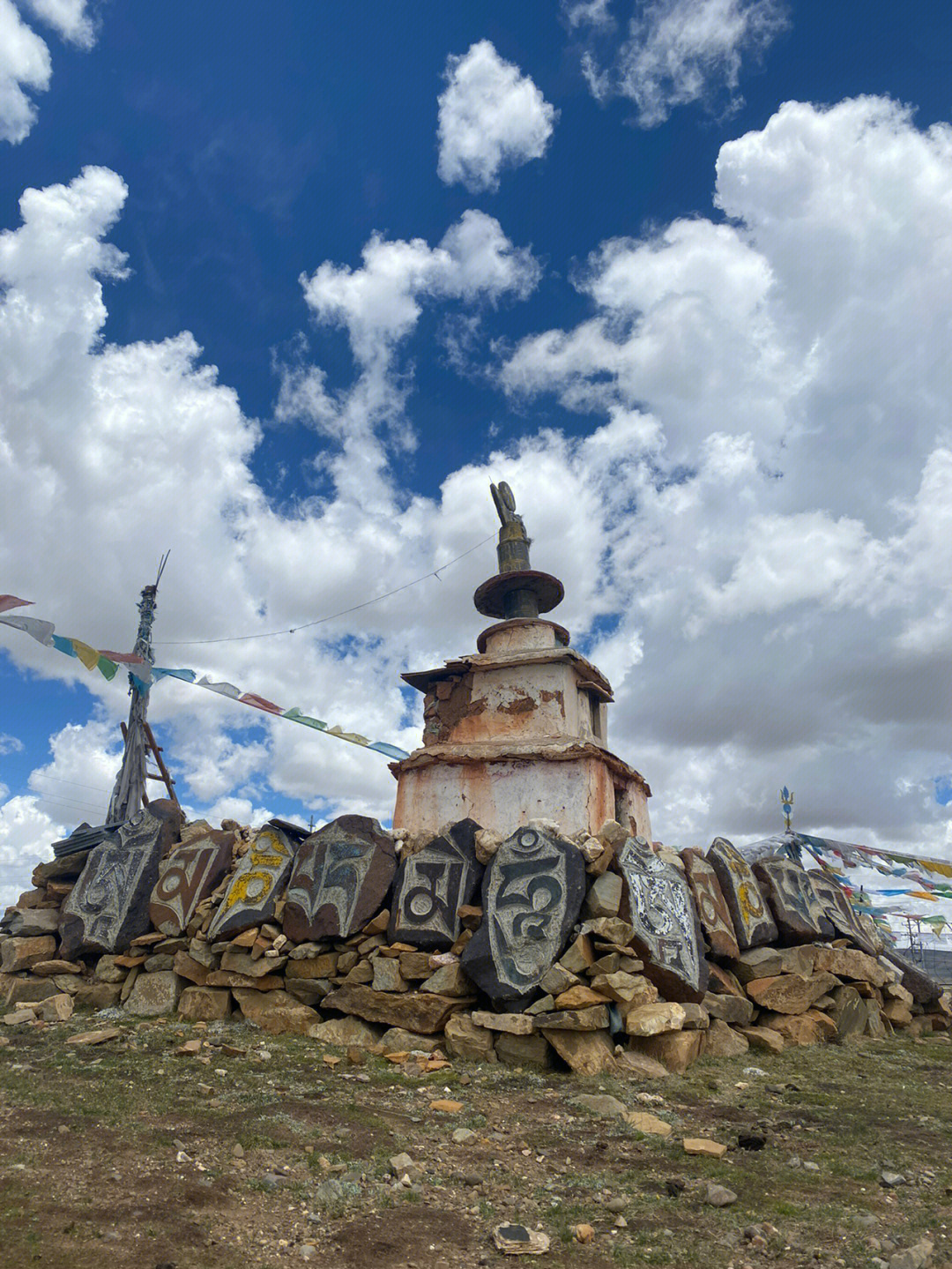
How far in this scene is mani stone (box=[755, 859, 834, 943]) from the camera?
11688 mm

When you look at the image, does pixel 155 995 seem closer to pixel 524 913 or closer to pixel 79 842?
pixel 79 842

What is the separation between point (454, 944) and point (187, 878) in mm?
4338

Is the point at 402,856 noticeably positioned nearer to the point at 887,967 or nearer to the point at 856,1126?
the point at 856,1126

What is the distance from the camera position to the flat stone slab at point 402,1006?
8.85 m

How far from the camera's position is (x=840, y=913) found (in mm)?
13086

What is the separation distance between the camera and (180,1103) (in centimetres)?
647

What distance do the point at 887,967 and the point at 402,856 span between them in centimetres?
865

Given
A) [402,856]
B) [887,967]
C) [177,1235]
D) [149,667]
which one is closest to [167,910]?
[402,856]

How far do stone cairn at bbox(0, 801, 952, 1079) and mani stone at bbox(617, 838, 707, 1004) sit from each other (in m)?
0.02

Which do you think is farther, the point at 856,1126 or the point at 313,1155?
the point at 856,1126

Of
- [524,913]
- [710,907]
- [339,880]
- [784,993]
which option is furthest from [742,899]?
[339,880]

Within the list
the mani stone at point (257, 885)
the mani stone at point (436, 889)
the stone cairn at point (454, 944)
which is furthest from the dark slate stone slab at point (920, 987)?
the mani stone at point (257, 885)

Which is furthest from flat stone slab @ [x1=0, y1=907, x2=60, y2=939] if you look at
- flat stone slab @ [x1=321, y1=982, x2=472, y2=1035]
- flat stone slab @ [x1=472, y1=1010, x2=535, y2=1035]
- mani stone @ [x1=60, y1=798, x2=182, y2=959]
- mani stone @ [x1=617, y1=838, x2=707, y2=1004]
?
mani stone @ [x1=617, y1=838, x2=707, y2=1004]

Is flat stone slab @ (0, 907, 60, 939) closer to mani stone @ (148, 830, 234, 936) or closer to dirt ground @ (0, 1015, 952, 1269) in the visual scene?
mani stone @ (148, 830, 234, 936)
